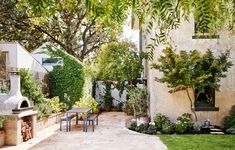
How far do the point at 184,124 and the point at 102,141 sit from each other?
3.26m

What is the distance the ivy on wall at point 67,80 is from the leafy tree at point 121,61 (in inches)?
63.6

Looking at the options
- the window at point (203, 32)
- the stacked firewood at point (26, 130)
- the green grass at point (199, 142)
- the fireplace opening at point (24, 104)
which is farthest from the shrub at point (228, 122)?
the window at point (203, 32)

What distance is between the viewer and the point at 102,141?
32.1ft

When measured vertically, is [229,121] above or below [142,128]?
above

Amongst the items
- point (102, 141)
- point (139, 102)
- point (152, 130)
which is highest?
point (139, 102)

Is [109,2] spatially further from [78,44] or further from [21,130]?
[78,44]

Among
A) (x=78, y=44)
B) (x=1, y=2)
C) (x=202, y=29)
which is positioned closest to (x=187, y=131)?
(x=202, y=29)

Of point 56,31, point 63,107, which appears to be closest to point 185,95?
point 63,107

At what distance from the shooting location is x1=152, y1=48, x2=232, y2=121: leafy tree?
35.5 feet

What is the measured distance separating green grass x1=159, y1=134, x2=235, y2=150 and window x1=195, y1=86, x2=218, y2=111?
1.59 m

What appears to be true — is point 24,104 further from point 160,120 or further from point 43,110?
point 160,120

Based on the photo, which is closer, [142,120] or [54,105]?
[142,120]

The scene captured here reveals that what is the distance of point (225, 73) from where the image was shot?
1202 centimetres

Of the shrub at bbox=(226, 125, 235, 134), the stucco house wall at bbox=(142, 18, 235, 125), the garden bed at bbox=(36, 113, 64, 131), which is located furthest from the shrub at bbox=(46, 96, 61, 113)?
the shrub at bbox=(226, 125, 235, 134)
